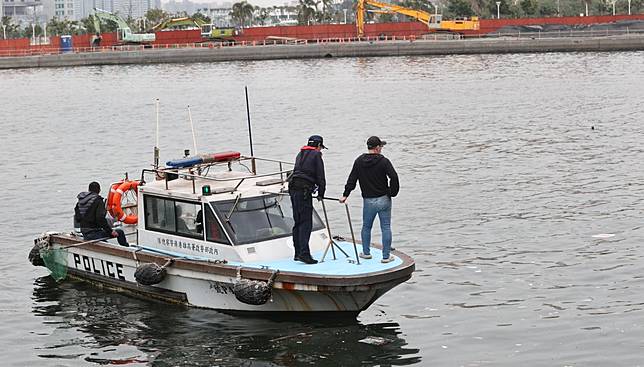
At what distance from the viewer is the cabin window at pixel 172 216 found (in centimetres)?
1923

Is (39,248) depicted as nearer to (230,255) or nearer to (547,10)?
(230,255)

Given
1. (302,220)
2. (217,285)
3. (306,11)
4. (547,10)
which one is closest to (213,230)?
(217,285)

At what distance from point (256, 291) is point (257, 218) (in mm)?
1810

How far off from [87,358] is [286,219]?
4.15 m

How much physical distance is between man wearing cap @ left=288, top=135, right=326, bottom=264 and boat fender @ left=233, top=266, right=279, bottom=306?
0.85 metres

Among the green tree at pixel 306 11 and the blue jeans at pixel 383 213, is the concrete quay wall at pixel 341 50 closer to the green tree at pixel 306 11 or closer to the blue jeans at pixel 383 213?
the green tree at pixel 306 11

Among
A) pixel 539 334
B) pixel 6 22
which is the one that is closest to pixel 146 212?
pixel 539 334

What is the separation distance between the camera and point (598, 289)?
20609 mm

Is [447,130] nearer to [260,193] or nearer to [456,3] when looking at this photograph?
[260,193]

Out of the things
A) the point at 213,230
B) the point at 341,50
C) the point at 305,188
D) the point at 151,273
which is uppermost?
the point at 341,50

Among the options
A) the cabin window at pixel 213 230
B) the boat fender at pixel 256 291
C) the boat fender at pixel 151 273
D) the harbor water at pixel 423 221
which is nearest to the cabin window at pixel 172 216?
the cabin window at pixel 213 230

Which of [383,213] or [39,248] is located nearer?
[383,213]

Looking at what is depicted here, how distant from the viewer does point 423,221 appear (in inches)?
1090

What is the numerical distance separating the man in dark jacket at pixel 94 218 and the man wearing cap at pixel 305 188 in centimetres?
439
